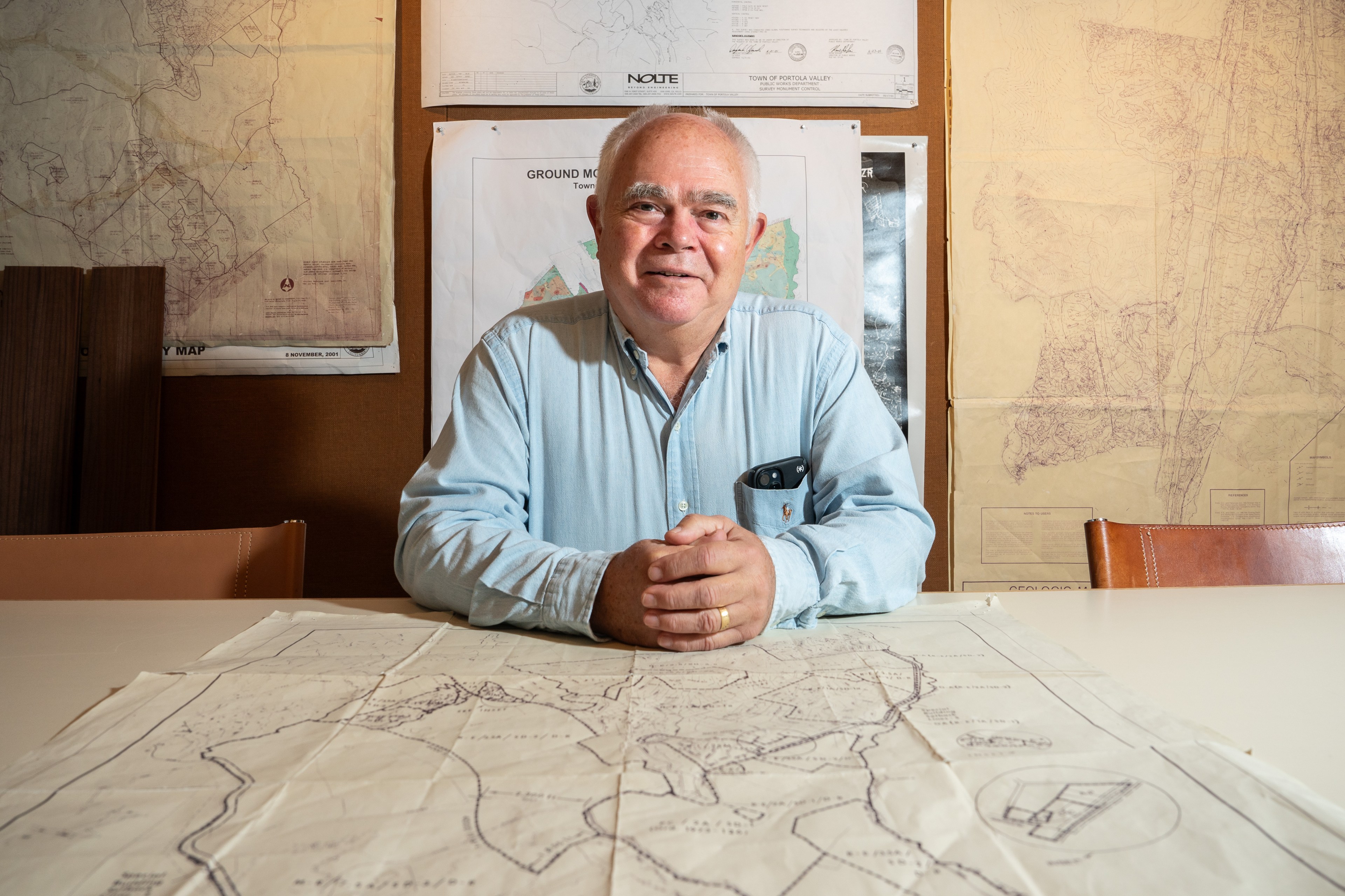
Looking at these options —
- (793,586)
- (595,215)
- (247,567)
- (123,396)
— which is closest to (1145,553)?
(793,586)

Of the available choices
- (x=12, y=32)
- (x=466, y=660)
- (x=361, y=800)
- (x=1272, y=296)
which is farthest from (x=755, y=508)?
(x=12, y=32)

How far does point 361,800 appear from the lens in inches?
17.9

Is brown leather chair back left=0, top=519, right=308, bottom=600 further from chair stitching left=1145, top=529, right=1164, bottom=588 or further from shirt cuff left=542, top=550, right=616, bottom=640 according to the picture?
chair stitching left=1145, top=529, right=1164, bottom=588

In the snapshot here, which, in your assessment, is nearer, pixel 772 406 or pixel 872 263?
pixel 772 406

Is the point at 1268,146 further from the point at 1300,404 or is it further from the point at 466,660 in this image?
the point at 466,660

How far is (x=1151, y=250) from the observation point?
2.05 metres

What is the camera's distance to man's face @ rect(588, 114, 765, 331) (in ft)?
3.91

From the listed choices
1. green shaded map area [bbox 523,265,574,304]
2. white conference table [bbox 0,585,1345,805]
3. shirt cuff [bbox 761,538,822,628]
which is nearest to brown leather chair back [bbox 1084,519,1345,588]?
white conference table [bbox 0,585,1345,805]

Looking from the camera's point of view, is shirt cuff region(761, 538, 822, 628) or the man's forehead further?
the man's forehead

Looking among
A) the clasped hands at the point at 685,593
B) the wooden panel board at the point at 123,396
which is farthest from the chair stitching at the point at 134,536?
the wooden panel board at the point at 123,396

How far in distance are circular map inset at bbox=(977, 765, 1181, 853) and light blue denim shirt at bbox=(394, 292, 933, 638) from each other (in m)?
0.60

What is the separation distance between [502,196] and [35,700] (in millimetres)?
1623

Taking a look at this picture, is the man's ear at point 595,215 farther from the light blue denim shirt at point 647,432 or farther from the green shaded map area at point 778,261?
the green shaded map area at point 778,261

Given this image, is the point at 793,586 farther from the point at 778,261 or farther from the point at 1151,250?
the point at 1151,250
